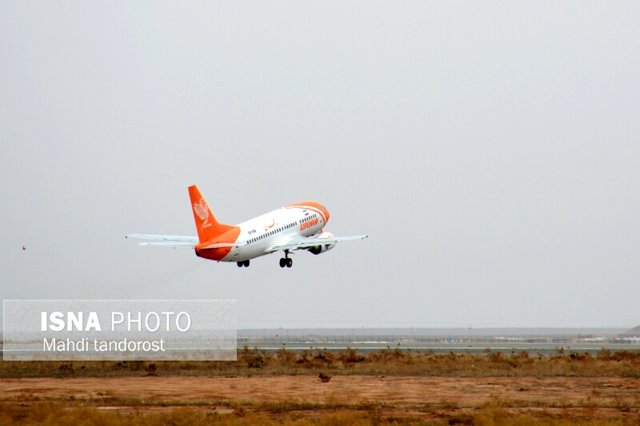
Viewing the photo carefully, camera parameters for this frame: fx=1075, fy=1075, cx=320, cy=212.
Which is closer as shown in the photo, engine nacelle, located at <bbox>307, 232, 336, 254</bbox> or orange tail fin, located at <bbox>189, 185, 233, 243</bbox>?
orange tail fin, located at <bbox>189, 185, 233, 243</bbox>

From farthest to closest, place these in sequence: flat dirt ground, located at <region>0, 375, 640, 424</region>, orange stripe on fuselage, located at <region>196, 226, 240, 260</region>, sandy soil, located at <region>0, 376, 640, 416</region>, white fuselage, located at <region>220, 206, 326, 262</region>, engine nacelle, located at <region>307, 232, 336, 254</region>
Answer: engine nacelle, located at <region>307, 232, 336, 254</region>, white fuselage, located at <region>220, 206, 326, 262</region>, orange stripe on fuselage, located at <region>196, 226, 240, 260</region>, sandy soil, located at <region>0, 376, 640, 416</region>, flat dirt ground, located at <region>0, 375, 640, 424</region>

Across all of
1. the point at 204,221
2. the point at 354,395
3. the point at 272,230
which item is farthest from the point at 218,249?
the point at 354,395

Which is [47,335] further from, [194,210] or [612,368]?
[612,368]

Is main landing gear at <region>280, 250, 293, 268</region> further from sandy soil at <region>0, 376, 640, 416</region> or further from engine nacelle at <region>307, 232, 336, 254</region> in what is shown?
sandy soil at <region>0, 376, 640, 416</region>

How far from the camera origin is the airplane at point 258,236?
95438mm

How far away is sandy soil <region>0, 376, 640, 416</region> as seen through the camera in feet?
174

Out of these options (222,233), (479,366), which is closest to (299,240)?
(222,233)

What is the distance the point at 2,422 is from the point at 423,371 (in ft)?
114

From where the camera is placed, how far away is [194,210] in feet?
315

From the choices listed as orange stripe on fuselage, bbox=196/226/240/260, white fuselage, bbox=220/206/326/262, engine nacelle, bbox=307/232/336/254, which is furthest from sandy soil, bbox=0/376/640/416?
engine nacelle, bbox=307/232/336/254

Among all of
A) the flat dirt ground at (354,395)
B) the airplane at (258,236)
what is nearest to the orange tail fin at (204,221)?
the airplane at (258,236)

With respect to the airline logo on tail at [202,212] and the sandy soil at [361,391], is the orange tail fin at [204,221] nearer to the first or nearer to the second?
the airline logo on tail at [202,212]

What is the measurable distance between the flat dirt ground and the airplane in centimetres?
2816

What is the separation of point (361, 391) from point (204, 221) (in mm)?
39628
